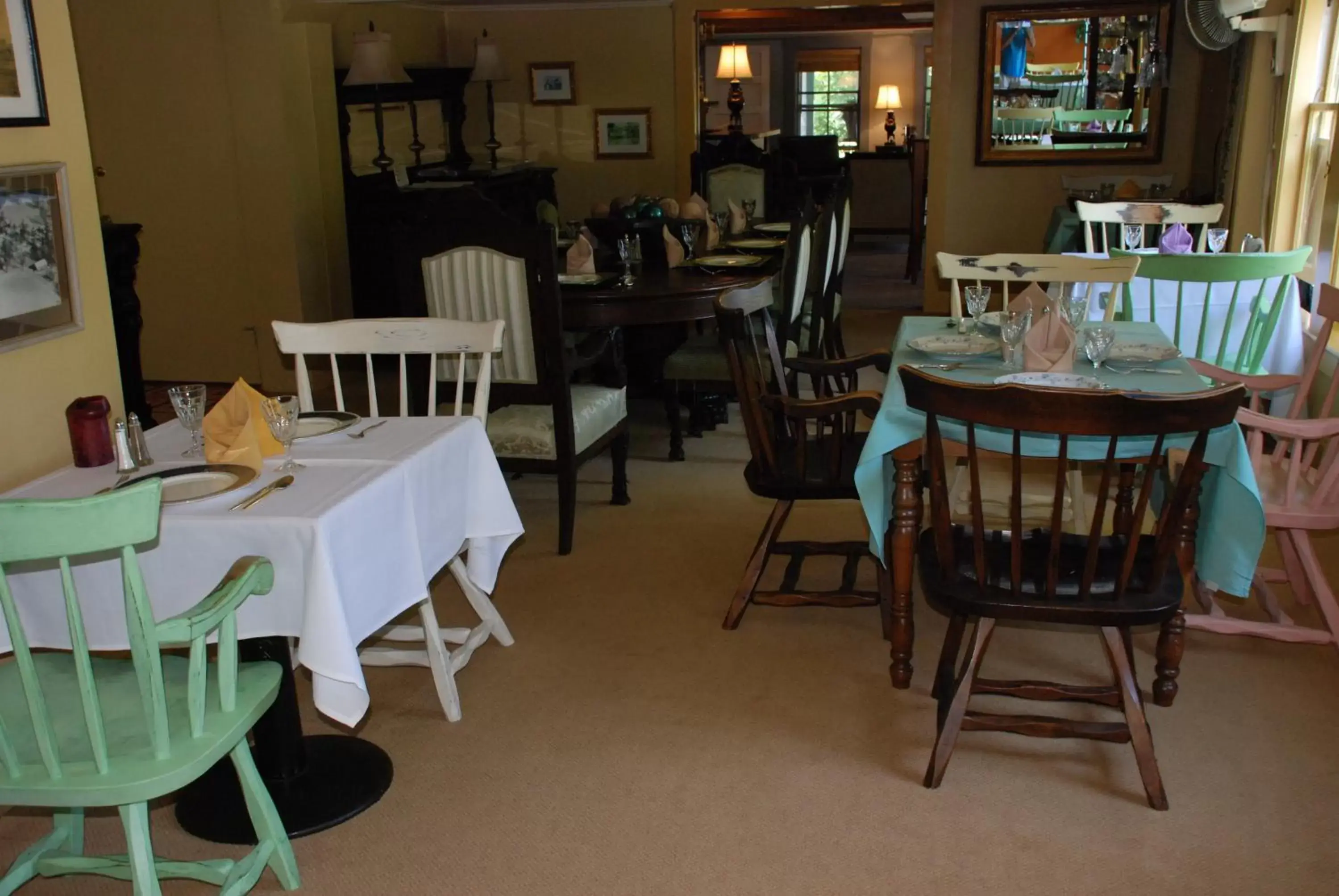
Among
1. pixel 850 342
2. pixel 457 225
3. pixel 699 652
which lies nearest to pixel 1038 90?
pixel 850 342

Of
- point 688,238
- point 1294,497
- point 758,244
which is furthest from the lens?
point 758,244

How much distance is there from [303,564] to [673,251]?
9.50 feet

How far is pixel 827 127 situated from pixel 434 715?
1133 cm

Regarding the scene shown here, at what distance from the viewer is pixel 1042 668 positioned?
2824 millimetres

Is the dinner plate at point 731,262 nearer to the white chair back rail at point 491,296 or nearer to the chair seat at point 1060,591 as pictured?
the white chair back rail at point 491,296

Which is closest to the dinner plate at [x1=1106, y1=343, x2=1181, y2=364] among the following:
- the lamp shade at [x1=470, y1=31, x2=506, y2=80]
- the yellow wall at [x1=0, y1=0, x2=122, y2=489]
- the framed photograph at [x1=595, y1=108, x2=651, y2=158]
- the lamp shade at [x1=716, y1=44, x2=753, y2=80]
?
the yellow wall at [x1=0, y1=0, x2=122, y2=489]

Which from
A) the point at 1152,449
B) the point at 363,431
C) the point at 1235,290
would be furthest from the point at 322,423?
the point at 1235,290

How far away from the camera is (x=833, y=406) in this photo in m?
2.73

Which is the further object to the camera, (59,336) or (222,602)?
(59,336)

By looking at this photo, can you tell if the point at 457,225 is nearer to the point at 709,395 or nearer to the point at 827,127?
the point at 709,395

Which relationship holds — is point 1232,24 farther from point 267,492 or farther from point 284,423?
point 267,492

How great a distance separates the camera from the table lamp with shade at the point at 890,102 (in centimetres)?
1212

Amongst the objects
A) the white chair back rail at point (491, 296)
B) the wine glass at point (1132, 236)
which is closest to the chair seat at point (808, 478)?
the white chair back rail at point (491, 296)

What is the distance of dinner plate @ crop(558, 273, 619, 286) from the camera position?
407 cm
